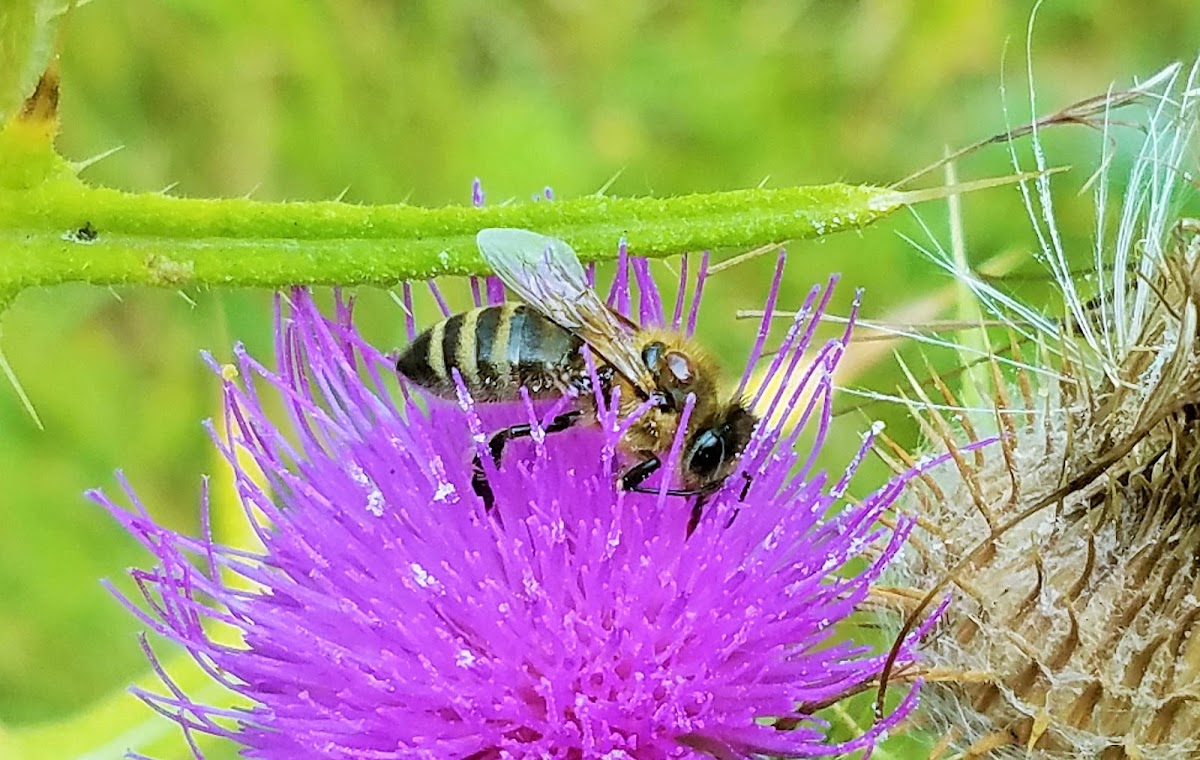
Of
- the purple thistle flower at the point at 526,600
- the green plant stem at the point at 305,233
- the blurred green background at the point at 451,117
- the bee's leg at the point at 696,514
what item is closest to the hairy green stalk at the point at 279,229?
the green plant stem at the point at 305,233

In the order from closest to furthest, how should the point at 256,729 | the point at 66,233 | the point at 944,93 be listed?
the point at 66,233 < the point at 256,729 < the point at 944,93

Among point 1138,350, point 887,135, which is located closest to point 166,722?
point 1138,350

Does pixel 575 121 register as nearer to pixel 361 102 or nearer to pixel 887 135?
pixel 361 102

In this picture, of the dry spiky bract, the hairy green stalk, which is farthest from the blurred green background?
the hairy green stalk

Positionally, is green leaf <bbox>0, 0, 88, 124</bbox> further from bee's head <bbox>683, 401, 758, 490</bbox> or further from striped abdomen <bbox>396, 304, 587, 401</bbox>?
bee's head <bbox>683, 401, 758, 490</bbox>

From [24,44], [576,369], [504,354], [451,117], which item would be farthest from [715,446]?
[451,117]

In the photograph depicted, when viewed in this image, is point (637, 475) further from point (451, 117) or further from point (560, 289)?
point (451, 117)
